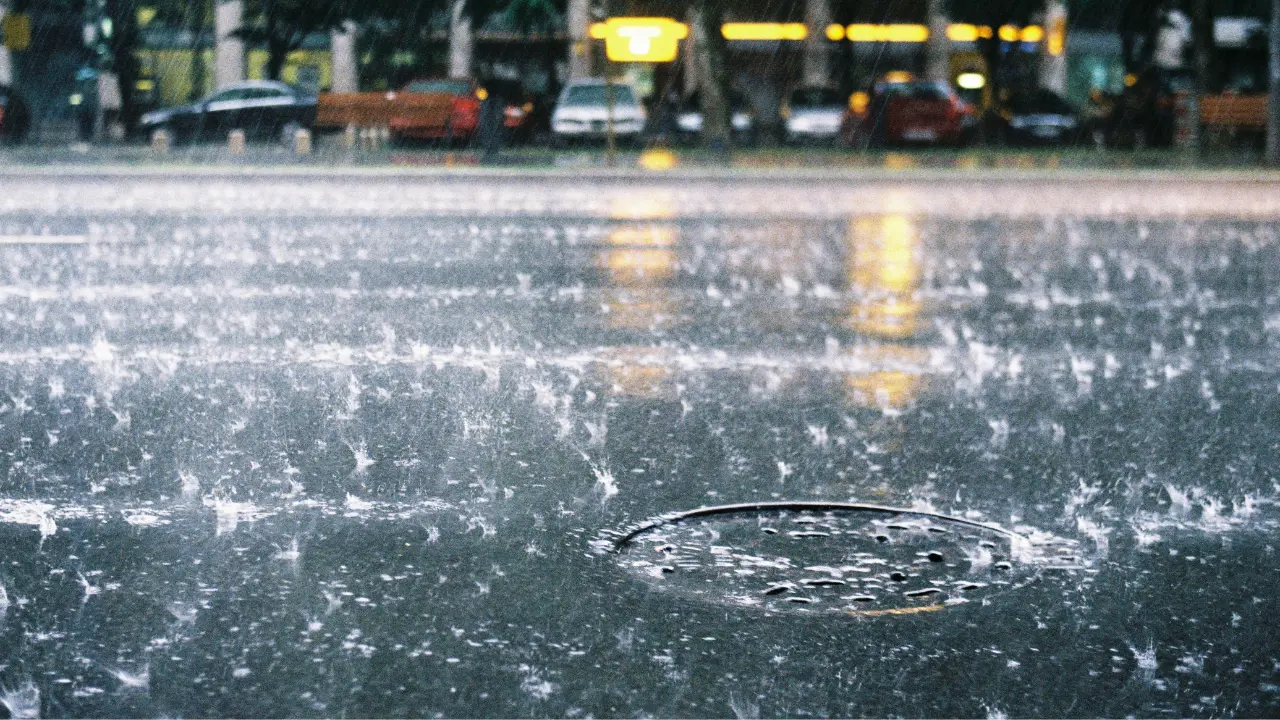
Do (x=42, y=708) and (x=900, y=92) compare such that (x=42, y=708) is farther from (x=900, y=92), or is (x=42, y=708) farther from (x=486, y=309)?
(x=900, y=92)

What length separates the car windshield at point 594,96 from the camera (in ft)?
115

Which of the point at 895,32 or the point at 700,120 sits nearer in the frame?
the point at 700,120

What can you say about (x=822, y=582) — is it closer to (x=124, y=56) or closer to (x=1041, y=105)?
(x=1041, y=105)

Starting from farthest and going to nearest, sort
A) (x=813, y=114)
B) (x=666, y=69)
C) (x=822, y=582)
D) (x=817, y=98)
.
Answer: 1. (x=666, y=69)
2. (x=817, y=98)
3. (x=813, y=114)
4. (x=822, y=582)

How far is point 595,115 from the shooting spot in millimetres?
35219

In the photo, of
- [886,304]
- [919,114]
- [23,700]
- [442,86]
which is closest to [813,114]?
[919,114]

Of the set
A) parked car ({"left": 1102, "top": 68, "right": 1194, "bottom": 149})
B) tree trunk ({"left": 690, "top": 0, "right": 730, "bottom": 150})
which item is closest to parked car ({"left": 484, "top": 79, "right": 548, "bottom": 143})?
tree trunk ({"left": 690, "top": 0, "right": 730, "bottom": 150})

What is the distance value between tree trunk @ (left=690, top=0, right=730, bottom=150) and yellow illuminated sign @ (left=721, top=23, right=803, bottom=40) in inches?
849

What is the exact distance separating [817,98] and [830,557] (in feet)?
109

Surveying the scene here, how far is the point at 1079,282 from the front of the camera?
39.2 ft

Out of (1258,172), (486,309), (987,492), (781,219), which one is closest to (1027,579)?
(987,492)

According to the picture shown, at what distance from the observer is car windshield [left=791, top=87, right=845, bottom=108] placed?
3731 centimetres

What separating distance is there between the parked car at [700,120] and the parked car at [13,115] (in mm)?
14165

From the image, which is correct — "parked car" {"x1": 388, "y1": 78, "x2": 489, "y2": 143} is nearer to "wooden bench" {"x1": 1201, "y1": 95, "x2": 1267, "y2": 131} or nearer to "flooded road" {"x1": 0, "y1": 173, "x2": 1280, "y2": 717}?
"wooden bench" {"x1": 1201, "y1": 95, "x2": 1267, "y2": 131}
